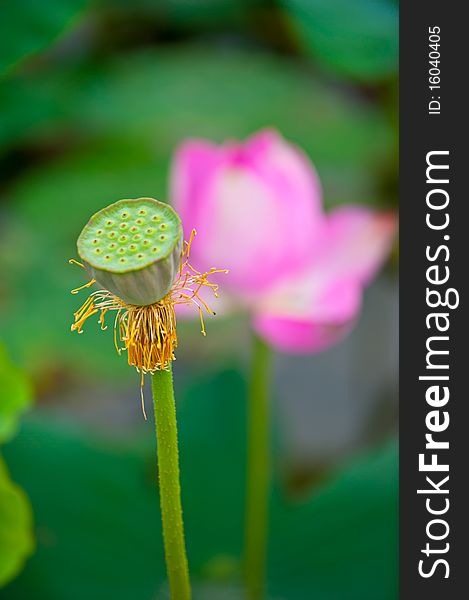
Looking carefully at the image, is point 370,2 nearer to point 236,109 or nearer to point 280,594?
point 236,109

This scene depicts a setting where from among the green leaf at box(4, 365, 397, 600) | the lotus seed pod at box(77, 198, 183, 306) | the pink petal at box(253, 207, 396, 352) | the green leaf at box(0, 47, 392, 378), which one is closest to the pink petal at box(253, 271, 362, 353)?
the pink petal at box(253, 207, 396, 352)

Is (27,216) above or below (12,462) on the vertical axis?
above

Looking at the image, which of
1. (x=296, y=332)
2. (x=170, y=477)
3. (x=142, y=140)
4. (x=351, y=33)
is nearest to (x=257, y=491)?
(x=296, y=332)

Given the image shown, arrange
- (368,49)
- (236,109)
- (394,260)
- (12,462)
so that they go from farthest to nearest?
(236,109)
(394,260)
(368,49)
(12,462)

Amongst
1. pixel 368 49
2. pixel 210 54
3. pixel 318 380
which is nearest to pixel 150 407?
pixel 318 380

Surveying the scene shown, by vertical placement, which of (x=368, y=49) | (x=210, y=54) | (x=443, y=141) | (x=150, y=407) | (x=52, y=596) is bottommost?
(x=52, y=596)

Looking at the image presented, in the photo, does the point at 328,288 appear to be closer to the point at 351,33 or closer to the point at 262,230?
the point at 262,230

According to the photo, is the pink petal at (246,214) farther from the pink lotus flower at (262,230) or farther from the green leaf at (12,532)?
the green leaf at (12,532)
